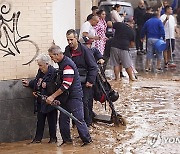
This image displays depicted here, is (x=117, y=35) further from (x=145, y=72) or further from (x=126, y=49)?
(x=145, y=72)

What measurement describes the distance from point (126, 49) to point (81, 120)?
20.7ft

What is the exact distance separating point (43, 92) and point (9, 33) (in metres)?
1.03

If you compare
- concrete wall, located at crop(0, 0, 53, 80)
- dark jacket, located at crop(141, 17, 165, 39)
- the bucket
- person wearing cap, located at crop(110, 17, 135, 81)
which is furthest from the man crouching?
dark jacket, located at crop(141, 17, 165, 39)

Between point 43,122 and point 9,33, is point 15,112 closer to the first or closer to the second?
point 43,122

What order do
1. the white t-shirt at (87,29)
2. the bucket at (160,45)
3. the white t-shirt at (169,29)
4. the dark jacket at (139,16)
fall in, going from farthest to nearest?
1. the dark jacket at (139,16)
2. the white t-shirt at (169,29)
3. the bucket at (160,45)
4. the white t-shirt at (87,29)

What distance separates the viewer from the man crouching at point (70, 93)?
8.45 meters

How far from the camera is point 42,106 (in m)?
8.75

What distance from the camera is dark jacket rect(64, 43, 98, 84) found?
30.5 feet

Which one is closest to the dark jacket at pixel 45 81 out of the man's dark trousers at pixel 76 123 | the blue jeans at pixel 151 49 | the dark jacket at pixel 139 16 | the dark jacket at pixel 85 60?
the man's dark trousers at pixel 76 123

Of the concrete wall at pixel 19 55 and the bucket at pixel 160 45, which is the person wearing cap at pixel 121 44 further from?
the concrete wall at pixel 19 55

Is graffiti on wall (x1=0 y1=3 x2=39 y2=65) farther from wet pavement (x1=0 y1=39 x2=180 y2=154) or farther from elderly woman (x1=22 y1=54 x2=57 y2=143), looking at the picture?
wet pavement (x1=0 y1=39 x2=180 y2=154)

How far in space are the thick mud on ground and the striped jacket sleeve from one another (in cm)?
94

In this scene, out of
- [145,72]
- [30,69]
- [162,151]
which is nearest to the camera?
[162,151]

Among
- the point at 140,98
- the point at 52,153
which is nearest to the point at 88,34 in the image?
the point at 140,98
